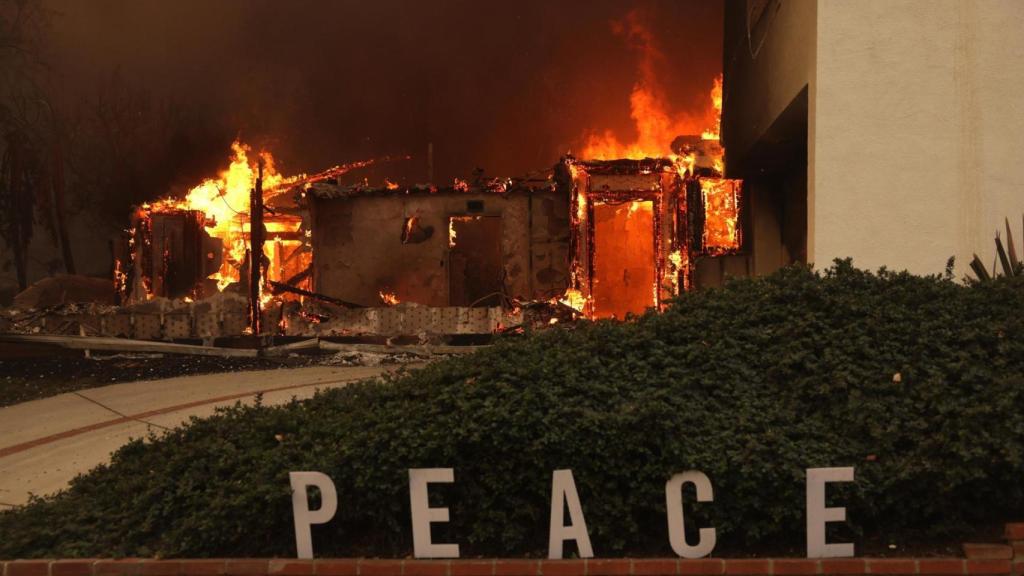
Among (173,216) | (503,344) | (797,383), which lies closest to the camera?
Result: (797,383)

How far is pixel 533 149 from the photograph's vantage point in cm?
2595

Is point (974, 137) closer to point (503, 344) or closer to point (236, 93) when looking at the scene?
point (503, 344)

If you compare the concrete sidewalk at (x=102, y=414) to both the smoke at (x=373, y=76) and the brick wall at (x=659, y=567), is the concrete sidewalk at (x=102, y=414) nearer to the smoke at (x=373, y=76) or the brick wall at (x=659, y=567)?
the brick wall at (x=659, y=567)

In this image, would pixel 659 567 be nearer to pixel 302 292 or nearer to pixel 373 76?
pixel 302 292

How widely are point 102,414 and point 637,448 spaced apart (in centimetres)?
619

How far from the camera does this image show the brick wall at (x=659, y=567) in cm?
461

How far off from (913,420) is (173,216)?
58.6 ft

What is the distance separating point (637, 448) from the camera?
16.4ft

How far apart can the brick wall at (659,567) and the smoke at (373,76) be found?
2078cm

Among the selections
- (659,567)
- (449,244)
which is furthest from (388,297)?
(659,567)

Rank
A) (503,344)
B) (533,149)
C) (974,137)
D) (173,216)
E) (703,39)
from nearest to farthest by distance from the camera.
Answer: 1. (503,344)
2. (974,137)
3. (173,216)
4. (703,39)
5. (533,149)

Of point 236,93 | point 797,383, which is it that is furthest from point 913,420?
point 236,93

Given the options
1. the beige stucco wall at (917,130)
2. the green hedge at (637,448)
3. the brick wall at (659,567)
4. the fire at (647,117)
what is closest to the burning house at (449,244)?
→ the fire at (647,117)

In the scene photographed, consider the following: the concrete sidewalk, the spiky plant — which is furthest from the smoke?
the spiky plant
